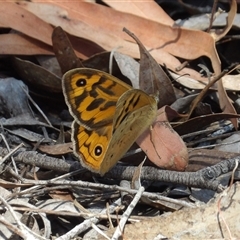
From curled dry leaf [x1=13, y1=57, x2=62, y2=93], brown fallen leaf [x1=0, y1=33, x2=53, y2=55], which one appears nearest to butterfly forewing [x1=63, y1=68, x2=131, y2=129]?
curled dry leaf [x1=13, y1=57, x2=62, y2=93]

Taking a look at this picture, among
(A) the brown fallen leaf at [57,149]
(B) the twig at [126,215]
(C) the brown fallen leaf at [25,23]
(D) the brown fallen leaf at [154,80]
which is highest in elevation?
(C) the brown fallen leaf at [25,23]

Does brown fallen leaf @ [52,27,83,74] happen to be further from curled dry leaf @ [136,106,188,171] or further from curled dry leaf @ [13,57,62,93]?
curled dry leaf @ [136,106,188,171]

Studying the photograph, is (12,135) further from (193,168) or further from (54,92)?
(193,168)

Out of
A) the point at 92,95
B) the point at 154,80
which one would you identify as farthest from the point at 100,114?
the point at 154,80

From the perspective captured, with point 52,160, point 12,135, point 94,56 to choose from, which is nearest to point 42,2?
point 94,56

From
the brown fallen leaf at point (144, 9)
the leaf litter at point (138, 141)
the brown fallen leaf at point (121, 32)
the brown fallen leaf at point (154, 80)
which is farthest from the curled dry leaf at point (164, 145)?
the brown fallen leaf at point (144, 9)

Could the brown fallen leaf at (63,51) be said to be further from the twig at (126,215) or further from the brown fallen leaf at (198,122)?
the twig at (126,215)

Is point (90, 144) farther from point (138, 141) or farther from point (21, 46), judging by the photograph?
point (21, 46)
